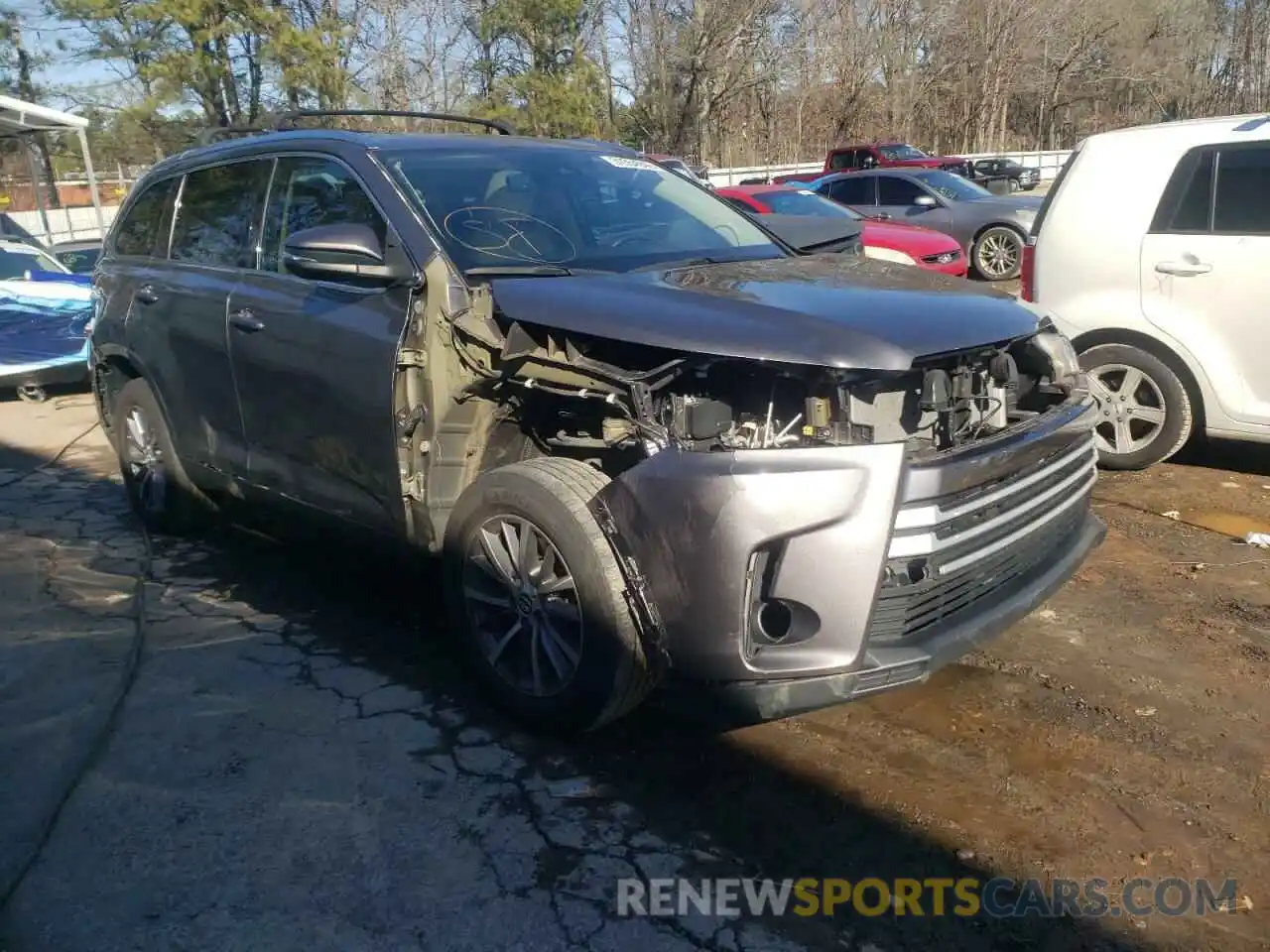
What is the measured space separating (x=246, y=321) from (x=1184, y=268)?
14.9 ft

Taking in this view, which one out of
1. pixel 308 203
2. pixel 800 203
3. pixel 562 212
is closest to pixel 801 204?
pixel 800 203

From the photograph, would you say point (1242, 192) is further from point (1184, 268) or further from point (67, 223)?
point (67, 223)

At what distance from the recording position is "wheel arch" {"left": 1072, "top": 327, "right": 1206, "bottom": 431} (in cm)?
564

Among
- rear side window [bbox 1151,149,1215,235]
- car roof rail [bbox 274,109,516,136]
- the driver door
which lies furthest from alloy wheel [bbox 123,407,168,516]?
the driver door

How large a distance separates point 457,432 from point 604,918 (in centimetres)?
162

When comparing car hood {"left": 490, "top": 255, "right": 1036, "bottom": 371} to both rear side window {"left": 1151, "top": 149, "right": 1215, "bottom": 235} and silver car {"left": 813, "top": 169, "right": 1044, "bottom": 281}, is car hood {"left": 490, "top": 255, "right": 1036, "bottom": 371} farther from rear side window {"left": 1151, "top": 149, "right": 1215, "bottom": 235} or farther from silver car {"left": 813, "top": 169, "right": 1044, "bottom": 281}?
silver car {"left": 813, "top": 169, "right": 1044, "bottom": 281}

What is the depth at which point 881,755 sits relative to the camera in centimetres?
330

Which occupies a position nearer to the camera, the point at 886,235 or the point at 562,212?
the point at 562,212

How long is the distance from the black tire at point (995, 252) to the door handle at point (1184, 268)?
9.00 metres

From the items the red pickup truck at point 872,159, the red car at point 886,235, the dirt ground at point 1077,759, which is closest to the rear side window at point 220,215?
the dirt ground at point 1077,759

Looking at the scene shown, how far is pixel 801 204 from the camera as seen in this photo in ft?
43.5

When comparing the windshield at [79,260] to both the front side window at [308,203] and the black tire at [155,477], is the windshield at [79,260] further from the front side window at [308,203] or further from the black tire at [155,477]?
the front side window at [308,203]

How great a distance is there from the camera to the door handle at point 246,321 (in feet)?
14.0

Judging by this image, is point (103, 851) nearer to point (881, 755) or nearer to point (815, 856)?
point (815, 856)
